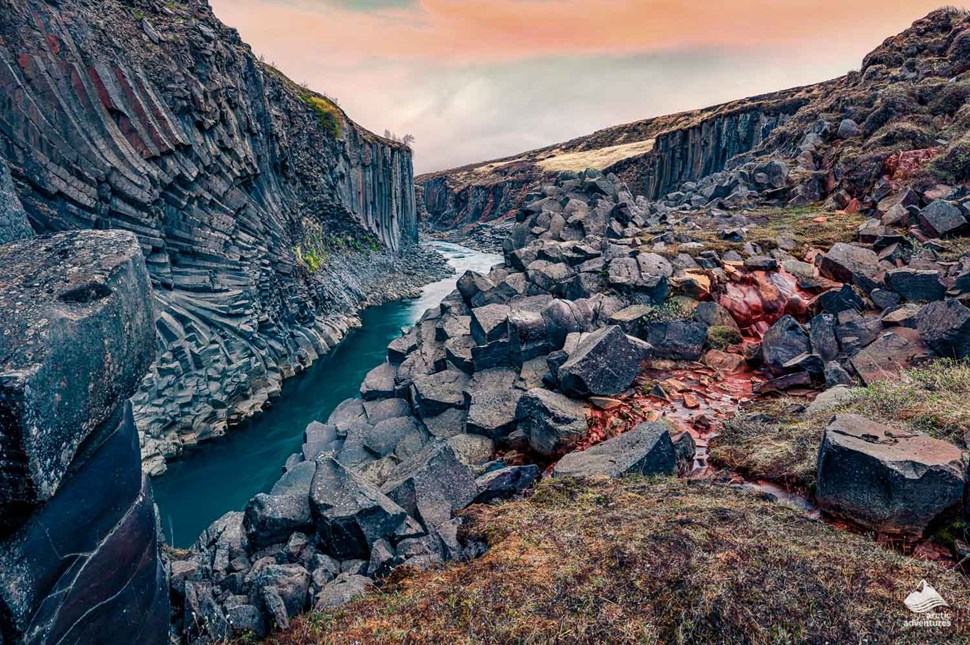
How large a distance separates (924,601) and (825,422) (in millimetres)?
3080

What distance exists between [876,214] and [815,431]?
12855 mm

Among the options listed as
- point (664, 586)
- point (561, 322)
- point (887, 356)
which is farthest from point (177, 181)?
point (887, 356)

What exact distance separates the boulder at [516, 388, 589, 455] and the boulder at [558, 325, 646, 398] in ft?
1.13

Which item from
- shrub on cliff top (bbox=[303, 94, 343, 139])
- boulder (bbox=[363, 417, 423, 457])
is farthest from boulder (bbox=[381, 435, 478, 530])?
shrub on cliff top (bbox=[303, 94, 343, 139])

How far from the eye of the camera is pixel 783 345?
8.34m

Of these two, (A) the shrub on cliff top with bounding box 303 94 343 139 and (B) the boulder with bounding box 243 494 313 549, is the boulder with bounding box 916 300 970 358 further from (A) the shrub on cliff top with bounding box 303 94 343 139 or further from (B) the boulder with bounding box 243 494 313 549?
(A) the shrub on cliff top with bounding box 303 94 343 139

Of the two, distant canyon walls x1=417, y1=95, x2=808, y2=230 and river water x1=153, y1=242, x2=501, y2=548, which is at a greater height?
distant canyon walls x1=417, y1=95, x2=808, y2=230

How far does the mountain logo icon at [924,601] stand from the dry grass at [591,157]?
223 feet

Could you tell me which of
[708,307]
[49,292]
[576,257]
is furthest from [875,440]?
[576,257]

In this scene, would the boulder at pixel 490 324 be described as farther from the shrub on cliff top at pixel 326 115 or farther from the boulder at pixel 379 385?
the shrub on cliff top at pixel 326 115

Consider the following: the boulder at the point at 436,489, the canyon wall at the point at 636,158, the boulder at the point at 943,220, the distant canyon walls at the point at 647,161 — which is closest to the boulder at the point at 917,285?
the boulder at the point at 943,220

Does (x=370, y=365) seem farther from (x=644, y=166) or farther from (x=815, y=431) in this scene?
(x=644, y=166)

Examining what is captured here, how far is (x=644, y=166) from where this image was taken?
5172 cm

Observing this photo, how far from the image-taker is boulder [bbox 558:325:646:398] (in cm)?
807
